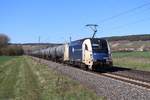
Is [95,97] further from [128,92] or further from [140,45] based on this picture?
[140,45]

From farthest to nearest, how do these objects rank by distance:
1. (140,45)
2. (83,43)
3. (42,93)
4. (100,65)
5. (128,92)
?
(140,45)
(83,43)
(100,65)
(42,93)
(128,92)

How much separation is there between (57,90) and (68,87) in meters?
1.30

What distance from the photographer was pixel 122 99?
16969 millimetres

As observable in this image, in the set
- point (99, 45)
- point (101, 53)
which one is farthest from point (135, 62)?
point (101, 53)

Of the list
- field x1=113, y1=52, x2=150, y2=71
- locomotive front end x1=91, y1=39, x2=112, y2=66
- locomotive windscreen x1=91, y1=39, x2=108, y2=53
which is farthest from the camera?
field x1=113, y1=52, x2=150, y2=71

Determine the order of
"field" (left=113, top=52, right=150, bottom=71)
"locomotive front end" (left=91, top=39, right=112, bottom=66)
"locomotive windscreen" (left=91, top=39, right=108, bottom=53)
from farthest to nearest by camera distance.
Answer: "field" (left=113, top=52, right=150, bottom=71), "locomotive windscreen" (left=91, top=39, right=108, bottom=53), "locomotive front end" (left=91, top=39, right=112, bottom=66)

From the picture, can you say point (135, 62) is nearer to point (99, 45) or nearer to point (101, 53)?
point (99, 45)

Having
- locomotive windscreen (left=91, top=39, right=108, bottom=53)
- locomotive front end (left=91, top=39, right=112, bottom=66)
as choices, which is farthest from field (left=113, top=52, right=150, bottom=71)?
locomotive windscreen (left=91, top=39, right=108, bottom=53)

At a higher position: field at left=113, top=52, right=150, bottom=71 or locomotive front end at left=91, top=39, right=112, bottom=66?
locomotive front end at left=91, top=39, right=112, bottom=66

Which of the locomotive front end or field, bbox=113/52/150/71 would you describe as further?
field, bbox=113/52/150/71

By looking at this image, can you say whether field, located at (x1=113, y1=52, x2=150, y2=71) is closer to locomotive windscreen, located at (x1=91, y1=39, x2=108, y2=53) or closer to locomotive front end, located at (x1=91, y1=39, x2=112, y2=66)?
locomotive front end, located at (x1=91, y1=39, x2=112, y2=66)

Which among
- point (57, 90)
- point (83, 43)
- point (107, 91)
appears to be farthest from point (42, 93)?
point (83, 43)

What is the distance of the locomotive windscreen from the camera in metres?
36.9

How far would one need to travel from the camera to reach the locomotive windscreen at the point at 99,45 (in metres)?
36.9
